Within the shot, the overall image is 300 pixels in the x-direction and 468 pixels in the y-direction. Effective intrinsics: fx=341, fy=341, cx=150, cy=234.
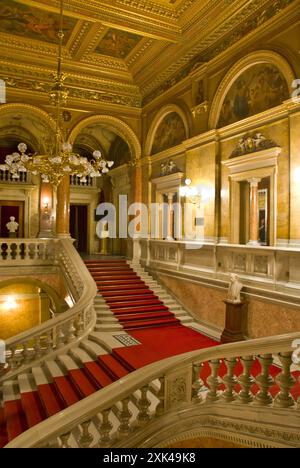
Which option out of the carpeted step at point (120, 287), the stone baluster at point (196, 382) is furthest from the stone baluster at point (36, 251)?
the stone baluster at point (196, 382)

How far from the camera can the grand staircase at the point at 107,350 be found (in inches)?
211

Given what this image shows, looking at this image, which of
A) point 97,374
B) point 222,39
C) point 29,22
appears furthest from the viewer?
point 29,22

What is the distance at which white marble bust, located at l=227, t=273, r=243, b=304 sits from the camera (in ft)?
22.7

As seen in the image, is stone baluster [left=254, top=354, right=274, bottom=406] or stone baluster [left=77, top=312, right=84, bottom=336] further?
stone baluster [left=77, top=312, right=84, bottom=336]

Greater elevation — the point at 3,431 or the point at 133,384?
the point at 133,384

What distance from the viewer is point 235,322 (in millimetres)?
6934

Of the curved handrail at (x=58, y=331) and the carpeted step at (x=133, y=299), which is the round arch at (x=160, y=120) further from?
the curved handrail at (x=58, y=331)

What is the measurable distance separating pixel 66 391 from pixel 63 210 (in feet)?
21.6

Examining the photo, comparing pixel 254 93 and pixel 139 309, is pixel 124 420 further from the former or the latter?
pixel 254 93

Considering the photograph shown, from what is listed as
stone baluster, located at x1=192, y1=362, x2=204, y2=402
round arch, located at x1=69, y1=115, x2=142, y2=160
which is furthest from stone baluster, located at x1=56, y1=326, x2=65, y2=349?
round arch, located at x1=69, y1=115, x2=142, y2=160

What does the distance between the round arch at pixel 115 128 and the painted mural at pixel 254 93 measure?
171 inches

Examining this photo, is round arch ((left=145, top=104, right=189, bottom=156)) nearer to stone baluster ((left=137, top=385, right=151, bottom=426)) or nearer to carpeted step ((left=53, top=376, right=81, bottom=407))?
carpeted step ((left=53, top=376, right=81, bottom=407))

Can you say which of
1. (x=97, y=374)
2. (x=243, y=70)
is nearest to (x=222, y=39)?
(x=243, y=70)
